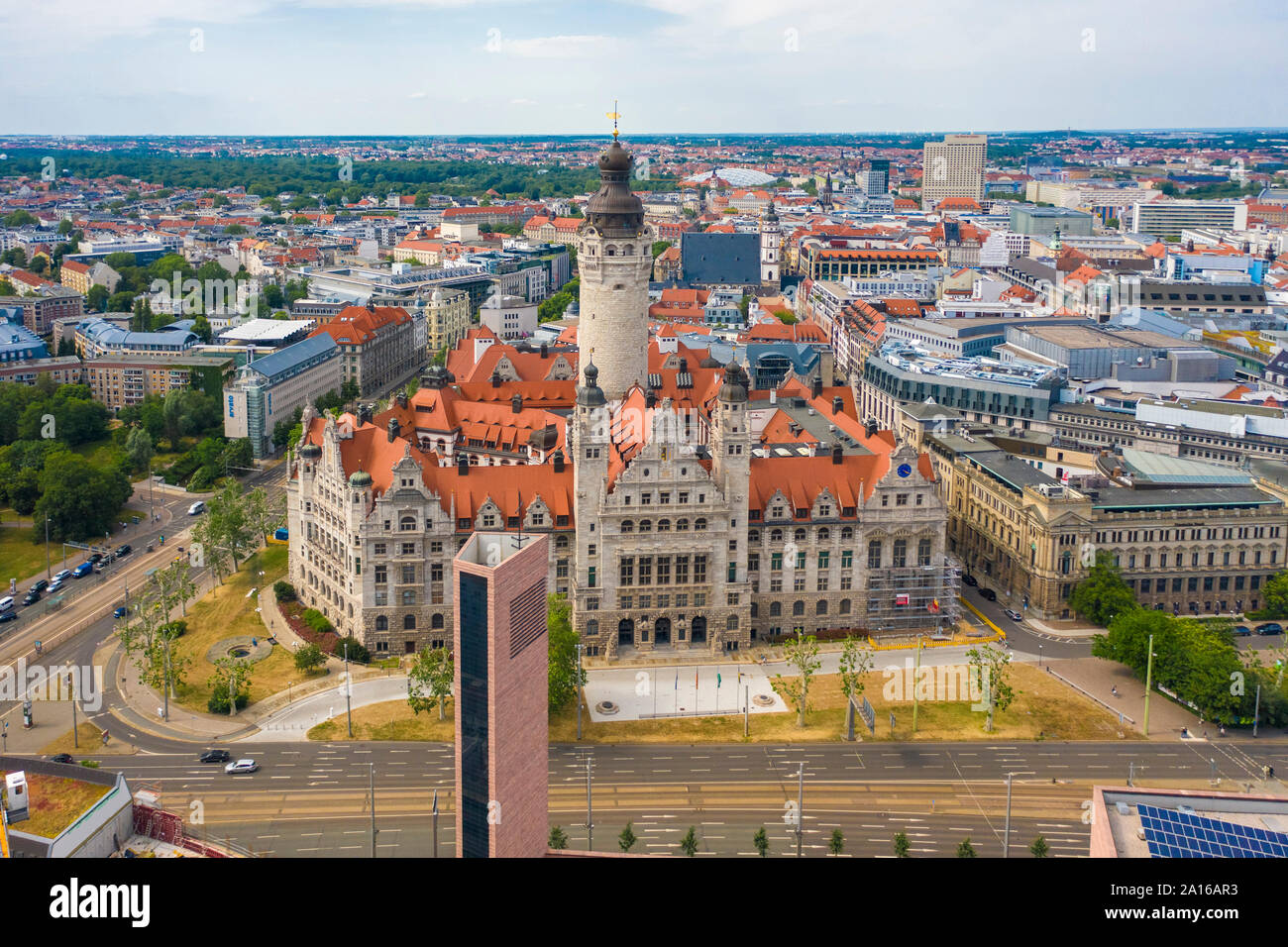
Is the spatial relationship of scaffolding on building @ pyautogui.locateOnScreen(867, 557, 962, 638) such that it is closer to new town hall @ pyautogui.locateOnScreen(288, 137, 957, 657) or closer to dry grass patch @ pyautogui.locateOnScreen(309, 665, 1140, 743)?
new town hall @ pyautogui.locateOnScreen(288, 137, 957, 657)

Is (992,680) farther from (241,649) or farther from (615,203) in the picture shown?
(615,203)

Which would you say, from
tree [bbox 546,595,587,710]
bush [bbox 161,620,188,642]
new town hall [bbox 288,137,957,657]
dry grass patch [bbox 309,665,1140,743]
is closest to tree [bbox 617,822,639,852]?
dry grass patch [bbox 309,665,1140,743]

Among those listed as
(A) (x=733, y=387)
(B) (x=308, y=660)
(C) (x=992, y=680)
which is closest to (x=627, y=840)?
(C) (x=992, y=680)

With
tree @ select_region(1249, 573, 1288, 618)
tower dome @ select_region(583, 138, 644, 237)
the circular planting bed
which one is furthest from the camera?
tower dome @ select_region(583, 138, 644, 237)

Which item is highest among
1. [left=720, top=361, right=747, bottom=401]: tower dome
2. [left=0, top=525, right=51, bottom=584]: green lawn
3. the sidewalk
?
[left=720, top=361, right=747, bottom=401]: tower dome

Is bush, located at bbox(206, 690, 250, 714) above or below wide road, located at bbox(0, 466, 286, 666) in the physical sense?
below
